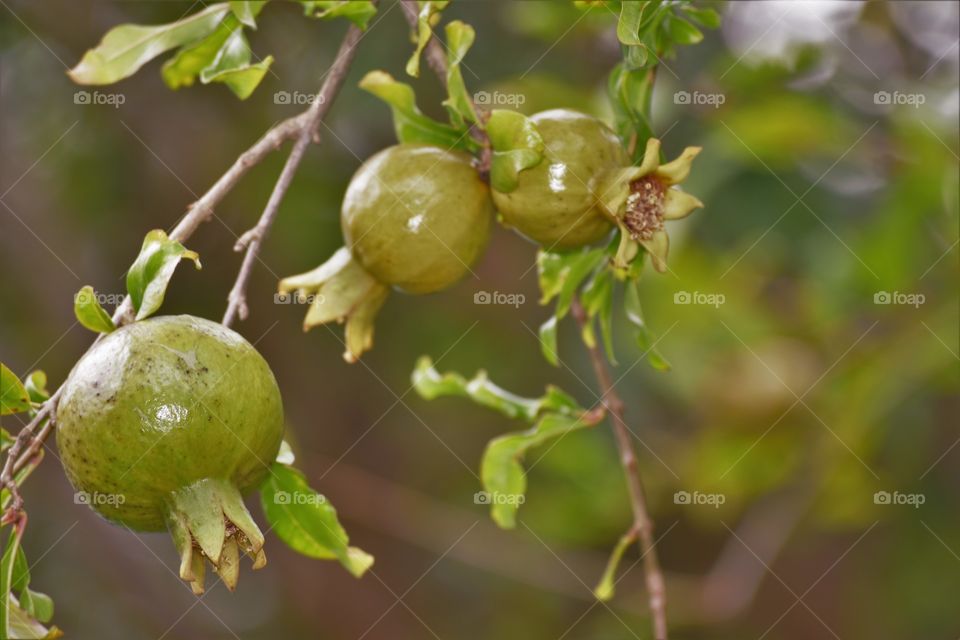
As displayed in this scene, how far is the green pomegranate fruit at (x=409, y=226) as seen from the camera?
1.67 metres

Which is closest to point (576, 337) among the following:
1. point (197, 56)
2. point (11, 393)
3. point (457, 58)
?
point (197, 56)

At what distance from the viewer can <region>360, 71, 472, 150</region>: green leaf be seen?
5.53 ft

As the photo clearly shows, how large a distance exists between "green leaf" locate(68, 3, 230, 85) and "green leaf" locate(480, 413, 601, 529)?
970 mm

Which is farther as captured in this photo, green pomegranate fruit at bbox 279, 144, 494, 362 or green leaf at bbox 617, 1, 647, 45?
green pomegranate fruit at bbox 279, 144, 494, 362

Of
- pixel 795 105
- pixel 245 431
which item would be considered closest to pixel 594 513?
pixel 795 105

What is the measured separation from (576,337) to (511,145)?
2562 mm

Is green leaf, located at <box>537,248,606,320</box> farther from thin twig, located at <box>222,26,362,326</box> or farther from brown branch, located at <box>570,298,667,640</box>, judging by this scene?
thin twig, located at <box>222,26,362,326</box>

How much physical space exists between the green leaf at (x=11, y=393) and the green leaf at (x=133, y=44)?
559mm

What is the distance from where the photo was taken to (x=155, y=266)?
138cm

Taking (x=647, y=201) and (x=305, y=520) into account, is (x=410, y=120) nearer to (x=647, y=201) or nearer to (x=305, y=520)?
(x=647, y=201)

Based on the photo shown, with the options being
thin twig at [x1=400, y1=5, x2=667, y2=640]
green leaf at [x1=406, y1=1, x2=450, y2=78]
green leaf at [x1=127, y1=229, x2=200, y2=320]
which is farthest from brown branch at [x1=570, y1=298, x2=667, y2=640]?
green leaf at [x1=127, y1=229, x2=200, y2=320]

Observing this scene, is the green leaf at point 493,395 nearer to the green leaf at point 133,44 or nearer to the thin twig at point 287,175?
the thin twig at point 287,175

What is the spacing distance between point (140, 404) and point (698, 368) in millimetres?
2525

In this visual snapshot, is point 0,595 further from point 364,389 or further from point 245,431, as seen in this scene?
point 364,389
